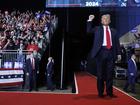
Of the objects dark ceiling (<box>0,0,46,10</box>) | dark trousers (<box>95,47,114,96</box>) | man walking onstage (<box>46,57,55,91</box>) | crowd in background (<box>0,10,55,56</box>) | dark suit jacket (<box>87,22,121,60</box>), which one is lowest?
man walking onstage (<box>46,57,55,91</box>)

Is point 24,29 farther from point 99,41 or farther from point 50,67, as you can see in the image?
point 99,41

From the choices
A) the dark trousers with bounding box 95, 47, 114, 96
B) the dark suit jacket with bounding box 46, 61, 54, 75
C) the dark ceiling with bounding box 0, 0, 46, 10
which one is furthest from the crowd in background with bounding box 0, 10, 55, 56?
the dark trousers with bounding box 95, 47, 114, 96

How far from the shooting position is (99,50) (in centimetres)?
719

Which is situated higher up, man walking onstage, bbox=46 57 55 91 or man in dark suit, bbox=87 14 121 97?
man in dark suit, bbox=87 14 121 97

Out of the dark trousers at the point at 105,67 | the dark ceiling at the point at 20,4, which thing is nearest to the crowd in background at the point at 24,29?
the dark ceiling at the point at 20,4

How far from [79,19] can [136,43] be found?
421cm

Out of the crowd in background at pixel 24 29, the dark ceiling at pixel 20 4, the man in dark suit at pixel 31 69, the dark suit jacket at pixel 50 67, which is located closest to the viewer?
the man in dark suit at pixel 31 69

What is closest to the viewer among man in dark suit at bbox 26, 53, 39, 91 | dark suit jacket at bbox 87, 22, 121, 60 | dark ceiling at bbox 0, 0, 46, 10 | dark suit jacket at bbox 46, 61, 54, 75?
dark suit jacket at bbox 87, 22, 121, 60

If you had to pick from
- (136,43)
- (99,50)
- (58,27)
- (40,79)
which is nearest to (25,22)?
(58,27)

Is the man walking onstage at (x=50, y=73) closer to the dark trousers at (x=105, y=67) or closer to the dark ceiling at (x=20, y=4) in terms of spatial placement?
the dark ceiling at (x=20, y=4)

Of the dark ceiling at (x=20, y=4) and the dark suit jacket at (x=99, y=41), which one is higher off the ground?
the dark ceiling at (x=20, y=4)

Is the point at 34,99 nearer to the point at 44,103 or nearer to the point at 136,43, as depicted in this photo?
the point at 44,103

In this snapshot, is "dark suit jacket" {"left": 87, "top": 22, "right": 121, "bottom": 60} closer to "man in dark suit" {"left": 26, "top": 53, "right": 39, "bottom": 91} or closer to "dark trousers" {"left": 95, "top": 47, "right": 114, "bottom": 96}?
"dark trousers" {"left": 95, "top": 47, "right": 114, "bottom": 96}

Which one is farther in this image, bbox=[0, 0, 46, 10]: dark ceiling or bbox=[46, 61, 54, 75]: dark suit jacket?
bbox=[0, 0, 46, 10]: dark ceiling
